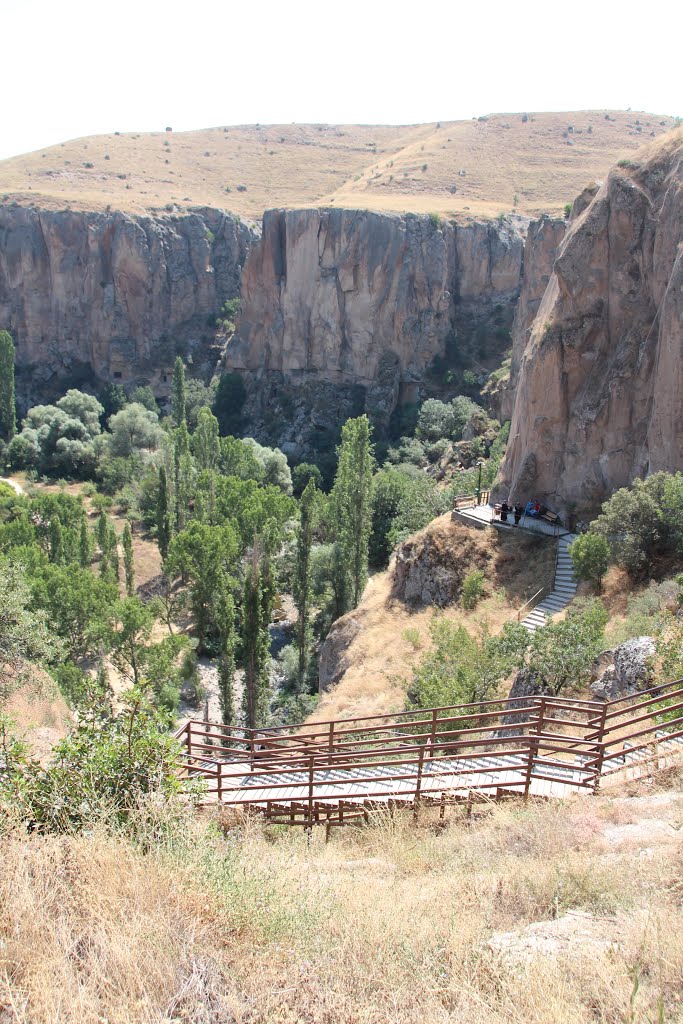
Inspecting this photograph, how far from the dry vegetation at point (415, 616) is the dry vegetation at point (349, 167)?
47712 mm

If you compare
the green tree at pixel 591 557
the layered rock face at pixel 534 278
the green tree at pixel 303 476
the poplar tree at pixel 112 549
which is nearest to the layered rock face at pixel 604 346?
the green tree at pixel 591 557

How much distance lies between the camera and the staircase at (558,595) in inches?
817

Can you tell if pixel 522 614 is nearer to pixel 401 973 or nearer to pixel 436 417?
pixel 401 973

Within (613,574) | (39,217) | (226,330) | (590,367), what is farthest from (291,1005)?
(39,217)

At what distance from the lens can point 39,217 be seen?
7206 cm

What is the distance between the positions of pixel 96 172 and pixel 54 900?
98.3 meters

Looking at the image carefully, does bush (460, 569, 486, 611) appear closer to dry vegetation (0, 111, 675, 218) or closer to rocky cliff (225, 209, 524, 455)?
rocky cliff (225, 209, 524, 455)

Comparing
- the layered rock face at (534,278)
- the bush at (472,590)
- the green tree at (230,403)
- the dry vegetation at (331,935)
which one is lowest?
the green tree at (230,403)

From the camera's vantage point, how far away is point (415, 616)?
24984mm

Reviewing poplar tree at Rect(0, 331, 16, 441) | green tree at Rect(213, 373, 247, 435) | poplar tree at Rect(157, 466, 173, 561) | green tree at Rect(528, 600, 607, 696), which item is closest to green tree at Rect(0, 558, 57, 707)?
green tree at Rect(528, 600, 607, 696)

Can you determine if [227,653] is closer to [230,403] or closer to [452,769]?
[452,769]

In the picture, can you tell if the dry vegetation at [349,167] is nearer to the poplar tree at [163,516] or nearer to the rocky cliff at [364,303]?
the rocky cliff at [364,303]

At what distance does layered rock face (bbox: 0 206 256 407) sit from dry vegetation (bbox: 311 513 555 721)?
171 feet

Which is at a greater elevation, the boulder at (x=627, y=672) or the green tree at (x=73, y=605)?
the boulder at (x=627, y=672)
